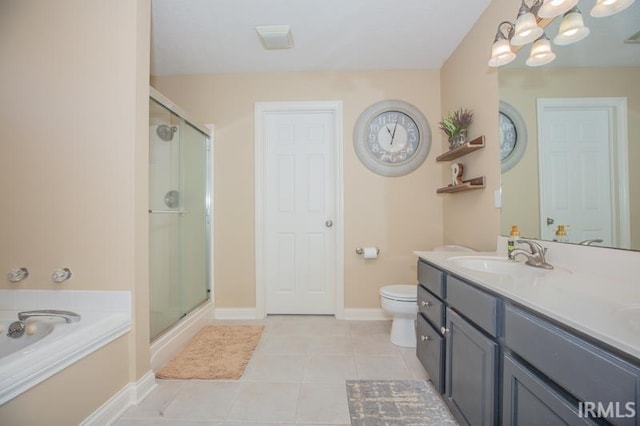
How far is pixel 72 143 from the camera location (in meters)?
1.46

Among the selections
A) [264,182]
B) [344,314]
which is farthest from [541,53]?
[344,314]

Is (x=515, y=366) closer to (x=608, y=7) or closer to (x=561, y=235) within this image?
(x=561, y=235)

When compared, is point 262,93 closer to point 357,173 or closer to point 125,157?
point 357,173

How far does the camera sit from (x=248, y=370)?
70.9 inches

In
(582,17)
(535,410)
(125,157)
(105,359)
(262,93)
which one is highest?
(262,93)

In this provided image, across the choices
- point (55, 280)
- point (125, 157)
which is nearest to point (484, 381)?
point (125, 157)

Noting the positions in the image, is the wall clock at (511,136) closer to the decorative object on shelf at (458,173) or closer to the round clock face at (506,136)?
the round clock face at (506,136)

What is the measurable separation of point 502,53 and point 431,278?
4.30 ft

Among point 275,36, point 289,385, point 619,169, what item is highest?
point 275,36

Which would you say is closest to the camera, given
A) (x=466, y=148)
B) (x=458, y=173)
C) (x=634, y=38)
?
(x=634, y=38)

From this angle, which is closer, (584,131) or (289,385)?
(584,131)

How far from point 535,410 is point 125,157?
77.9 inches

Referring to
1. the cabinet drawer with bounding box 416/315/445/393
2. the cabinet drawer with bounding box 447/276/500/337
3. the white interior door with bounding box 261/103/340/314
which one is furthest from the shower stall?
the cabinet drawer with bounding box 447/276/500/337

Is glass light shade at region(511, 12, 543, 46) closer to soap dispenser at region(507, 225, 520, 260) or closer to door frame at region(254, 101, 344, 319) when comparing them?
soap dispenser at region(507, 225, 520, 260)
